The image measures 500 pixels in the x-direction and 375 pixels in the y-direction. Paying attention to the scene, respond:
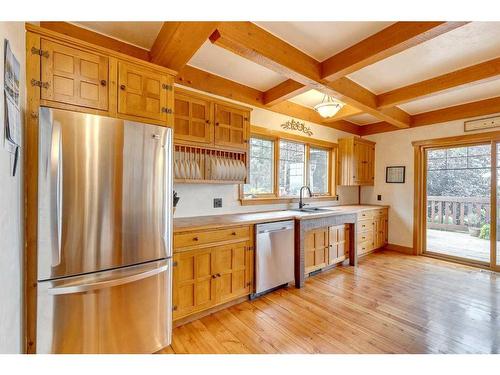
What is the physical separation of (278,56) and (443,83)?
6.90 ft

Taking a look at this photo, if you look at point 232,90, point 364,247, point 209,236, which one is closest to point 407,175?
point 364,247

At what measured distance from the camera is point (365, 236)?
417cm

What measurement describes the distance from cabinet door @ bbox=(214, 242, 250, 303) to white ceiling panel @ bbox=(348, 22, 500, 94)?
2470 millimetres

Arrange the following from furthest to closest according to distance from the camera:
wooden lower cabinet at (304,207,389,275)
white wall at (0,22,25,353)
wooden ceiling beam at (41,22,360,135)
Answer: wooden lower cabinet at (304,207,389,275) < wooden ceiling beam at (41,22,360,135) < white wall at (0,22,25,353)

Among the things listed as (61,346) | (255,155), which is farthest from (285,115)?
(61,346)

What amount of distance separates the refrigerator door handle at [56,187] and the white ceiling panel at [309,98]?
9.75ft

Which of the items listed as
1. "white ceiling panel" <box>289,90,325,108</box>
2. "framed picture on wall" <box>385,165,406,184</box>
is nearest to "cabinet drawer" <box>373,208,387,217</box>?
"framed picture on wall" <box>385,165,406,184</box>

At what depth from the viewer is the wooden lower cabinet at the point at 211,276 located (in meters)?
2.07

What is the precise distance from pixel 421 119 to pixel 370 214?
6.37ft

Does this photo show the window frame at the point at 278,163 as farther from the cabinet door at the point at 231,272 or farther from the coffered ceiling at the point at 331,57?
the cabinet door at the point at 231,272

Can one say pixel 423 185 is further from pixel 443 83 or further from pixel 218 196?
pixel 218 196

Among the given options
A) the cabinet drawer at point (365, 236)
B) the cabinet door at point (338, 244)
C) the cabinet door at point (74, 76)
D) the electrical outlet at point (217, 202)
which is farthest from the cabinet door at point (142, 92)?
the cabinet drawer at point (365, 236)

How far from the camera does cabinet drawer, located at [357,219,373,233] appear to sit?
4036 mm

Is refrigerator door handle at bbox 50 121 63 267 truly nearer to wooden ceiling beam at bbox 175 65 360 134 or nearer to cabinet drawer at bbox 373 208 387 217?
wooden ceiling beam at bbox 175 65 360 134
